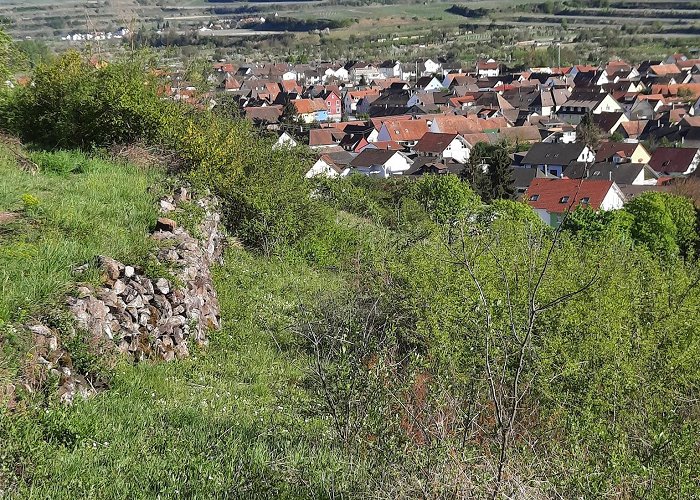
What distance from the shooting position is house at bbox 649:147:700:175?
4194 centimetres

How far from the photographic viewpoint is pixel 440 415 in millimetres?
3990

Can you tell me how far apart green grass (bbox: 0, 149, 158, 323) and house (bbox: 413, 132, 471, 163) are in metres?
37.7

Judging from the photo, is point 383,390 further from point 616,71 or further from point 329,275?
point 616,71

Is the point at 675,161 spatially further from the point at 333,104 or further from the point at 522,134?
the point at 333,104

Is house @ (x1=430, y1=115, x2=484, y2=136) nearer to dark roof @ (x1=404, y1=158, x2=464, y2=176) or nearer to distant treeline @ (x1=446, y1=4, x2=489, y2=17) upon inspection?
dark roof @ (x1=404, y1=158, x2=464, y2=176)

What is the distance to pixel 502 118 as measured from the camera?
2399 inches

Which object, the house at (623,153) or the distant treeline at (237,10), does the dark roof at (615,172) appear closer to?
the house at (623,153)

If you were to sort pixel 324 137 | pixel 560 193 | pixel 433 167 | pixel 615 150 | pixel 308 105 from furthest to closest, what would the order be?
pixel 308 105 < pixel 324 137 < pixel 615 150 < pixel 433 167 < pixel 560 193

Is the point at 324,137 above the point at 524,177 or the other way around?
the other way around

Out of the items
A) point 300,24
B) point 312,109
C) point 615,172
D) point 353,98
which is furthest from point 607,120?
point 300,24

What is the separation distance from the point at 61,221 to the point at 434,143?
42.5 metres

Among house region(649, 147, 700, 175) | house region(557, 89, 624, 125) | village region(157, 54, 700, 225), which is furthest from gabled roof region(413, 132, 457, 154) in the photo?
house region(557, 89, 624, 125)

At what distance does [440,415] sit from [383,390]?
21.6 inches

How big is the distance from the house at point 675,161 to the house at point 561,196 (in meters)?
12.5
